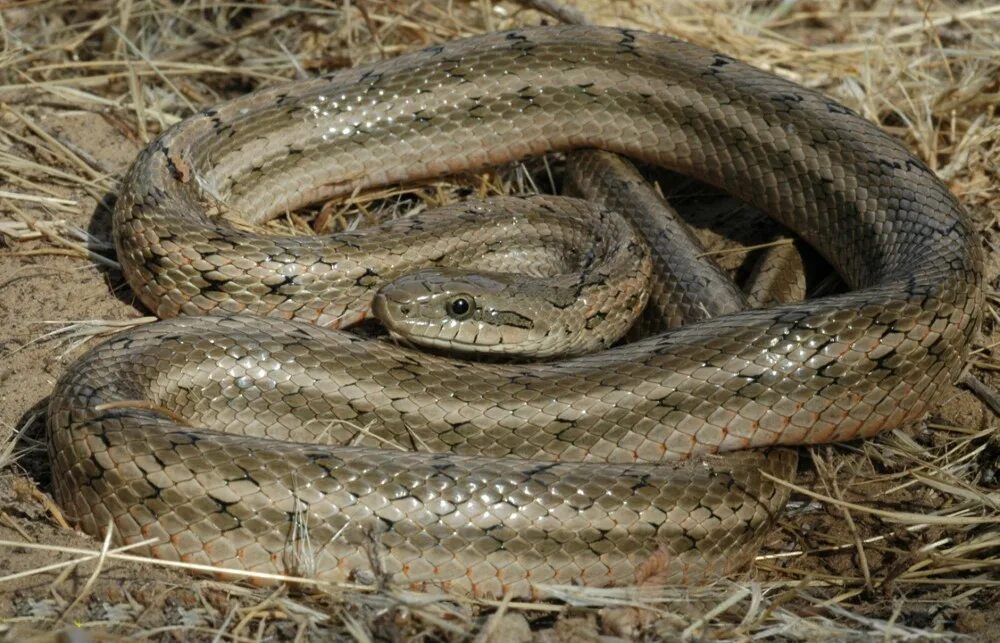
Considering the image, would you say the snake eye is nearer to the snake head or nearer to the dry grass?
the snake head

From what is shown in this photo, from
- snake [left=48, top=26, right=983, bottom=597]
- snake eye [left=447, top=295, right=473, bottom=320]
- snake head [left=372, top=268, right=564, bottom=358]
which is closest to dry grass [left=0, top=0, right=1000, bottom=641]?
snake [left=48, top=26, right=983, bottom=597]

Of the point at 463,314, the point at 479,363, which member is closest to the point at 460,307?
the point at 463,314

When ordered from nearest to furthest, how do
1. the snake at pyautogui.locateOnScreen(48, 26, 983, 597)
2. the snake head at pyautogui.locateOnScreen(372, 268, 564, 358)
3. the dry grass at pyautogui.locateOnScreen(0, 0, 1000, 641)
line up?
the dry grass at pyautogui.locateOnScreen(0, 0, 1000, 641), the snake at pyautogui.locateOnScreen(48, 26, 983, 597), the snake head at pyautogui.locateOnScreen(372, 268, 564, 358)

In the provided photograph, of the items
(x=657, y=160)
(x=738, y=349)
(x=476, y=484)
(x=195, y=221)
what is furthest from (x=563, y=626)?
(x=657, y=160)

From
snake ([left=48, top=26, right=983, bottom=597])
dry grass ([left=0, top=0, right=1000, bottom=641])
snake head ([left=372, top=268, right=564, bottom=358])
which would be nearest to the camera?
dry grass ([left=0, top=0, right=1000, bottom=641])

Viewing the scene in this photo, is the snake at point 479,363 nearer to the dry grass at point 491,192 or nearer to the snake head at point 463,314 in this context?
the snake head at point 463,314

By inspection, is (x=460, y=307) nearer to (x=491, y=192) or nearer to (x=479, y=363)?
(x=479, y=363)

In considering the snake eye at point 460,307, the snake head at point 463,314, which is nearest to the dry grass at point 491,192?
the snake head at point 463,314
